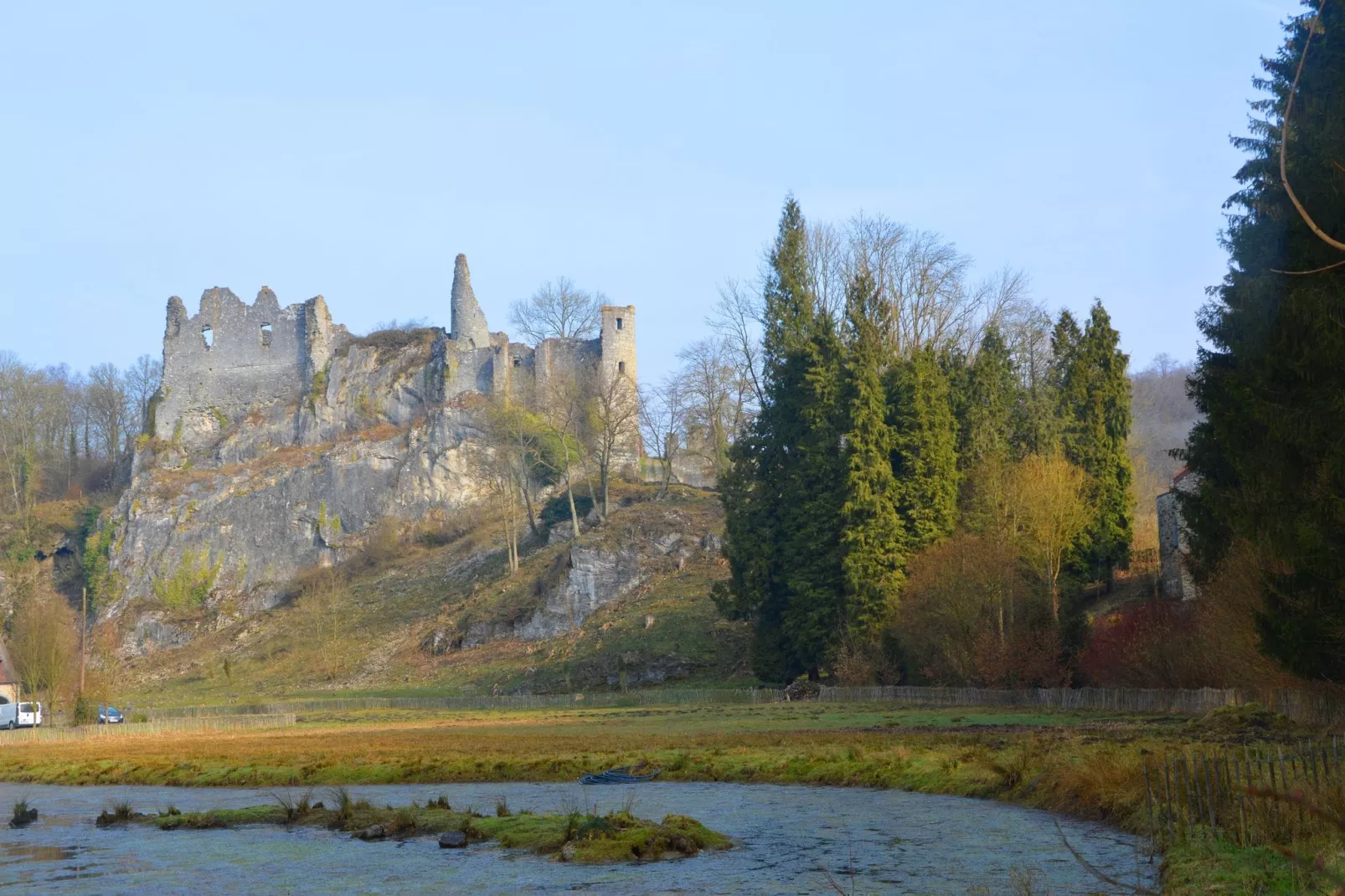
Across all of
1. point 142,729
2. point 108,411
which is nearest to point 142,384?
point 108,411

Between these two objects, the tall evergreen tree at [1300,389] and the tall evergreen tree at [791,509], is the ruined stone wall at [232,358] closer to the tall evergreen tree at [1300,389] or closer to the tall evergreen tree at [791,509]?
the tall evergreen tree at [791,509]

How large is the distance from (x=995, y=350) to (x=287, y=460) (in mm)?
51434

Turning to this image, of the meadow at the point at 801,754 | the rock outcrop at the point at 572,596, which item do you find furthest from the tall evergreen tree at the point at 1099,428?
the rock outcrop at the point at 572,596

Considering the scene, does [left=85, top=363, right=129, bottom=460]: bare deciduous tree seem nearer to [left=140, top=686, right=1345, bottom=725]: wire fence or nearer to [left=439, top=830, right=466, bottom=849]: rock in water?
[left=140, top=686, right=1345, bottom=725]: wire fence

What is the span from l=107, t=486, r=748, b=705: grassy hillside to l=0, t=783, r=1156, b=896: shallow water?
34.6 metres

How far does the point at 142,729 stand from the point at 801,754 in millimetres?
28135

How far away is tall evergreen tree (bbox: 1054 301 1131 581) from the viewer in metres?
51.4

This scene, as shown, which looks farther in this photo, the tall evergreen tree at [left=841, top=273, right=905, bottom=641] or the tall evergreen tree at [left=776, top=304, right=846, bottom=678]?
the tall evergreen tree at [left=776, top=304, right=846, bottom=678]

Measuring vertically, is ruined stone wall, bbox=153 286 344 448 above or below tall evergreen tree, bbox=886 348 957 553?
above

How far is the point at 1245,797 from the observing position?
13.6 meters

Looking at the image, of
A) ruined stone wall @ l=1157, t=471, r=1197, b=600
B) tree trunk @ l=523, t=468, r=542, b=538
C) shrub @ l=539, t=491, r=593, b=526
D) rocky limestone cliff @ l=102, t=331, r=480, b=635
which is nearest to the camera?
ruined stone wall @ l=1157, t=471, r=1197, b=600

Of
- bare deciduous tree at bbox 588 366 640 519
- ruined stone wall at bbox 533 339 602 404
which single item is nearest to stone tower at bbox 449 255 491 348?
ruined stone wall at bbox 533 339 602 404

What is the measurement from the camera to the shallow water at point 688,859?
47.8ft

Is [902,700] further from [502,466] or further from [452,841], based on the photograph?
[502,466]
